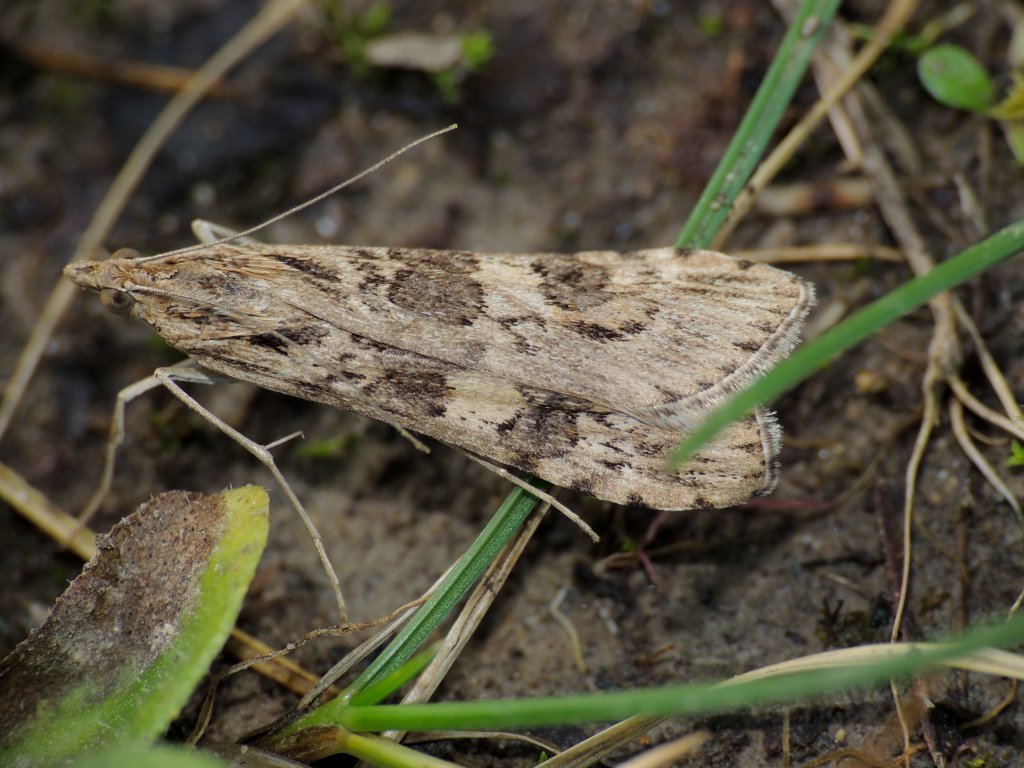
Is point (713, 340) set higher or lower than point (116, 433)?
higher

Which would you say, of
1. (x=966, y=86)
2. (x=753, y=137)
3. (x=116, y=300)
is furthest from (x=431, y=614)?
(x=966, y=86)

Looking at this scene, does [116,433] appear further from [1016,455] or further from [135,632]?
[1016,455]

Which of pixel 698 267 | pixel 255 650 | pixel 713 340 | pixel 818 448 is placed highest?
pixel 698 267

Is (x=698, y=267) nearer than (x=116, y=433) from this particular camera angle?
Yes

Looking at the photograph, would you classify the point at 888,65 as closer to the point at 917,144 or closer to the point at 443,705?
the point at 917,144

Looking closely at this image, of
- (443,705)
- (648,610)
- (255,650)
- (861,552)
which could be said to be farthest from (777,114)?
(255,650)

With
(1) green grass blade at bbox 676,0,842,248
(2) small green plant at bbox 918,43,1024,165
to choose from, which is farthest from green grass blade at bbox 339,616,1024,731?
(2) small green plant at bbox 918,43,1024,165

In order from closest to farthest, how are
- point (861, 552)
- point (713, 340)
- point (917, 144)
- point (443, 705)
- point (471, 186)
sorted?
1. point (443, 705)
2. point (713, 340)
3. point (861, 552)
4. point (917, 144)
5. point (471, 186)

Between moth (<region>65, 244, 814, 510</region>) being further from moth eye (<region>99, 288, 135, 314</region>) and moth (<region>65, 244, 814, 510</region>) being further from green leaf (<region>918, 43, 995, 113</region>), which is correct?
green leaf (<region>918, 43, 995, 113</region>)
